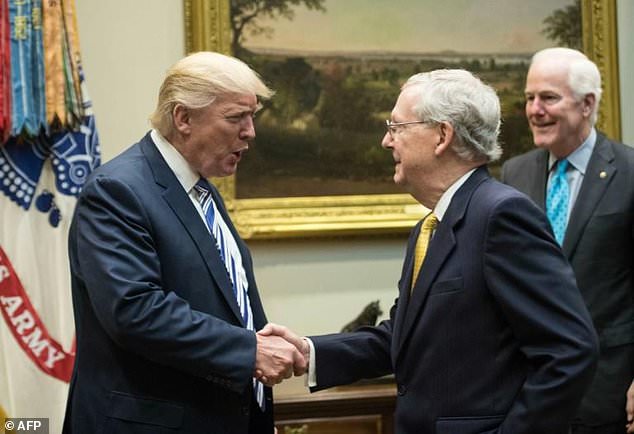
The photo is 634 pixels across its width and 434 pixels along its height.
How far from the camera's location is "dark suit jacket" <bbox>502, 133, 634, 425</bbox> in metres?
3.42

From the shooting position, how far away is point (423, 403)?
2418mm

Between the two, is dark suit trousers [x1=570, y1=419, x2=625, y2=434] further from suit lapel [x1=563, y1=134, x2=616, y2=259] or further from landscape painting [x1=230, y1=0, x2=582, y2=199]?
landscape painting [x1=230, y1=0, x2=582, y2=199]

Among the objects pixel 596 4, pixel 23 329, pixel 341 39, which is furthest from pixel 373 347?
pixel 596 4

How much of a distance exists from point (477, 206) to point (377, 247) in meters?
2.44

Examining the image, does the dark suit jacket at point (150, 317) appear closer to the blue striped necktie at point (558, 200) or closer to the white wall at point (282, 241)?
the blue striped necktie at point (558, 200)

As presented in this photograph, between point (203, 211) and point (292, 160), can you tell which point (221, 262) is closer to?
point (203, 211)

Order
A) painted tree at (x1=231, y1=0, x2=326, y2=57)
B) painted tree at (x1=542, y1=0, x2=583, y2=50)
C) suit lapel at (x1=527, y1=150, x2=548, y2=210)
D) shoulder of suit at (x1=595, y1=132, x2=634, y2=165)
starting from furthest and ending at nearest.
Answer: painted tree at (x1=542, y1=0, x2=583, y2=50)
painted tree at (x1=231, y1=0, x2=326, y2=57)
suit lapel at (x1=527, y1=150, x2=548, y2=210)
shoulder of suit at (x1=595, y1=132, x2=634, y2=165)

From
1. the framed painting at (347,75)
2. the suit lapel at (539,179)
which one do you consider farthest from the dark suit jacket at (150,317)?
the framed painting at (347,75)

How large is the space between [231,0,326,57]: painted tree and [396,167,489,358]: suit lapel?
91.8 inches

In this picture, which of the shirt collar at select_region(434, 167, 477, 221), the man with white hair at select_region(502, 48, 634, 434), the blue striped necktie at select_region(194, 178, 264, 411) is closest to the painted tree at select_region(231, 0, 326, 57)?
the man with white hair at select_region(502, 48, 634, 434)

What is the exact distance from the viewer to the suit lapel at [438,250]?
7.93ft

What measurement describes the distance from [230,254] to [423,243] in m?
0.63

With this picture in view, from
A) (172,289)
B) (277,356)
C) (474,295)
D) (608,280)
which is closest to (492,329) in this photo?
(474,295)

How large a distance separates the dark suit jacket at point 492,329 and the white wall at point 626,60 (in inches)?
114
